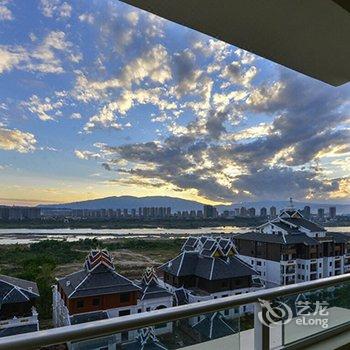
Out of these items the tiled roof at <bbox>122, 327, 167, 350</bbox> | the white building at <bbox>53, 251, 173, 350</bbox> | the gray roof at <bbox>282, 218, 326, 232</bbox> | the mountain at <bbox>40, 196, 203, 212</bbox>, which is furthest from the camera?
the gray roof at <bbox>282, 218, 326, 232</bbox>

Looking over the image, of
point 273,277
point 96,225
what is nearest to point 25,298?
point 96,225

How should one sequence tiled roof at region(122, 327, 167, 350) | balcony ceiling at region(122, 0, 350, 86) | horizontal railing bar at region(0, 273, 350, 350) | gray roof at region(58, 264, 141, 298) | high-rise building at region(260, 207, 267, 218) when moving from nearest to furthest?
1. horizontal railing bar at region(0, 273, 350, 350)
2. tiled roof at region(122, 327, 167, 350)
3. balcony ceiling at region(122, 0, 350, 86)
4. gray roof at region(58, 264, 141, 298)
5. high-rise building at region(260, 207, 267, 218)

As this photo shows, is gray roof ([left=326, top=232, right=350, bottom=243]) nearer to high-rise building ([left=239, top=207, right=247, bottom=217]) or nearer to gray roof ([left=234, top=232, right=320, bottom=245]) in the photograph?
gray roof ([left=234, top=232, right=320, bottom=245])

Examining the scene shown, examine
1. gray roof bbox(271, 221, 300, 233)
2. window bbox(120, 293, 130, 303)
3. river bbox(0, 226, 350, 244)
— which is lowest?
window bbox(120, 293, 130, 303)

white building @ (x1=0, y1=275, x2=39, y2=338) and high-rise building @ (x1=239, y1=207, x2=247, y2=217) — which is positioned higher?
high-rise building @ (x1=239, y1=207, x2=247, y2=217)

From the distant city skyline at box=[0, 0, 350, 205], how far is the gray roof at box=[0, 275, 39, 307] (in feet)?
2.08

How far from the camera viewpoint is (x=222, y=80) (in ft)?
12.4

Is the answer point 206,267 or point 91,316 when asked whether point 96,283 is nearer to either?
point 91,316

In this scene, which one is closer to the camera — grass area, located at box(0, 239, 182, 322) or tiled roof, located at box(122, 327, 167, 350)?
tiled roof, located at box(122, 327, 167, 350)

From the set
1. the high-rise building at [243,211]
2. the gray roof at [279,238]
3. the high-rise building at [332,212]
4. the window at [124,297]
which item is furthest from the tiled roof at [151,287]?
the high-rise building at [332,212]

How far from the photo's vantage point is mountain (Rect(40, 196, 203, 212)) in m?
2.91

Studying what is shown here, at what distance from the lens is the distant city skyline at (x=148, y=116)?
2.57 metres

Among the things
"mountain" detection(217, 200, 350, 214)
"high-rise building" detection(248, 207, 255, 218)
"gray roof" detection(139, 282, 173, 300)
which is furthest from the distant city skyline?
"gray roof" detection(139, 282, 173, 300)

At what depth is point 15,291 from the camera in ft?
6.97
